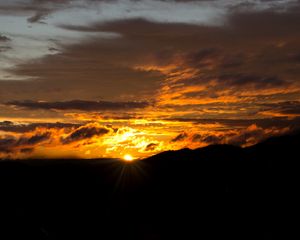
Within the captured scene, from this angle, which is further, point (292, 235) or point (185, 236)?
point (185, 236)

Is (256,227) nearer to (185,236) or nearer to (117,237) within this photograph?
(185,236)

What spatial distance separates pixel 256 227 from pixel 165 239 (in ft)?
123

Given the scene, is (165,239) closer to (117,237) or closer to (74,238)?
(117,237)

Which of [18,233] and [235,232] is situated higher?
[18,233]

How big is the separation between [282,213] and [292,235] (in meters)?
19.2

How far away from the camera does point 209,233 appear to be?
19612cm

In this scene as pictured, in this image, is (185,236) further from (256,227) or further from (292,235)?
(292,235)

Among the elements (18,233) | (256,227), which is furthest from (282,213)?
(18,233)

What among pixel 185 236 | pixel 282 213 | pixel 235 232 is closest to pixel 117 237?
pixel 185 236

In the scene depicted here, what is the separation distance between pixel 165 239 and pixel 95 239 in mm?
29210

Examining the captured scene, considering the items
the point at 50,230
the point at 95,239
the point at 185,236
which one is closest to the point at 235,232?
the point at 185,236

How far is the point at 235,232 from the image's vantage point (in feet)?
634

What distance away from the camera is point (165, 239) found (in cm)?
19888

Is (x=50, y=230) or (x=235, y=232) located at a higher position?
(x=50, y=230)
